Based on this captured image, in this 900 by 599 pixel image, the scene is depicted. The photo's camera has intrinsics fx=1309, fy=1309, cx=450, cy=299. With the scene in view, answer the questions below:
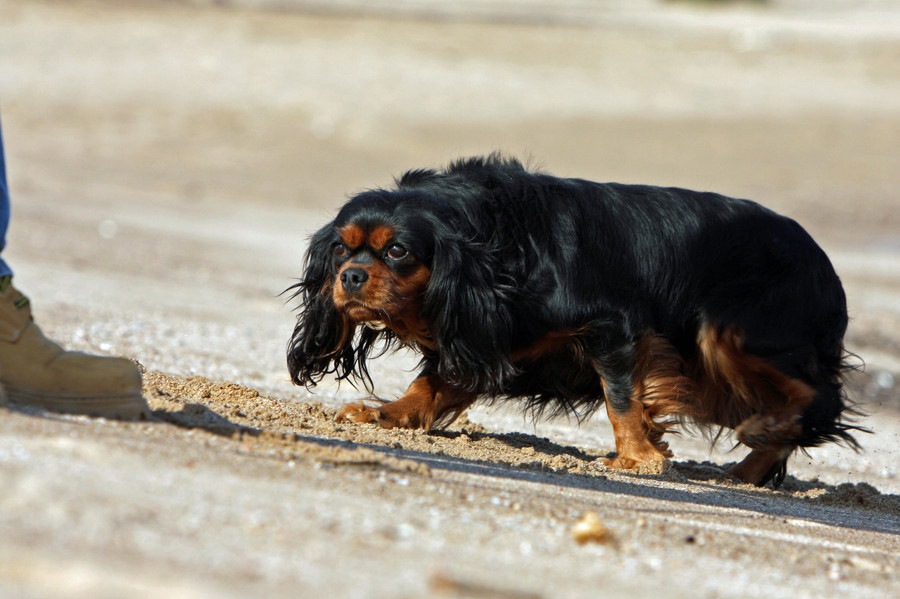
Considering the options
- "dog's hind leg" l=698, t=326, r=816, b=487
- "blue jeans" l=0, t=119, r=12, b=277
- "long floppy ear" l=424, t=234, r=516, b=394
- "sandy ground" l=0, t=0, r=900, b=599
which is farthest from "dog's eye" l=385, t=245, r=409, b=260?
"blue jeans" l=0, t=119, r=12, b=277

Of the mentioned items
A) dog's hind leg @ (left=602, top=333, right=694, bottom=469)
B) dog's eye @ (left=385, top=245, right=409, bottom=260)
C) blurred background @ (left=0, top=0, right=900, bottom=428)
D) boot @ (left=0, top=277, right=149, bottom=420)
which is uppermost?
blurred background @ (left=0, top=0, right=900, bottom=428)

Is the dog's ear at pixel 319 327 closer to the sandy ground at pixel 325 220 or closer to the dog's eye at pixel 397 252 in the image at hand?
the sandy ground at pixel 325 220

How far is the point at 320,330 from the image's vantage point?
5.61 metres

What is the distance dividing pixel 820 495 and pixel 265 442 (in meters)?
2.67

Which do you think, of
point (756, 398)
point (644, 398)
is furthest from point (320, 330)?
point (756, 398)

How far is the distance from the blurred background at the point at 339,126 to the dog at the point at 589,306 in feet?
9.12

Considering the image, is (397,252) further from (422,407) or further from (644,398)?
(644,398)

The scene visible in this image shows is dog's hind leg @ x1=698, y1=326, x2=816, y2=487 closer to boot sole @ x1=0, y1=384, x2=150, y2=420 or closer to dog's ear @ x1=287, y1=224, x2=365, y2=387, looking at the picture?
dog's ear @ x1=287, y1=224, x2=365, y2=387

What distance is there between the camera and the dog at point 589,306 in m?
5.17

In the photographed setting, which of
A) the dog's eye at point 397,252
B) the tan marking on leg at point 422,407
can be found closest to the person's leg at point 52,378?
the dog's eye at point 397,252

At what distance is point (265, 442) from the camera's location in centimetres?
381

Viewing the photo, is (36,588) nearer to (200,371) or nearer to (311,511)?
(311,511)

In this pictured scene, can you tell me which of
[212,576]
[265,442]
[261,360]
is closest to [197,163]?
[261,360]

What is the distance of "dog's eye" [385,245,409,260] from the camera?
511 cm
